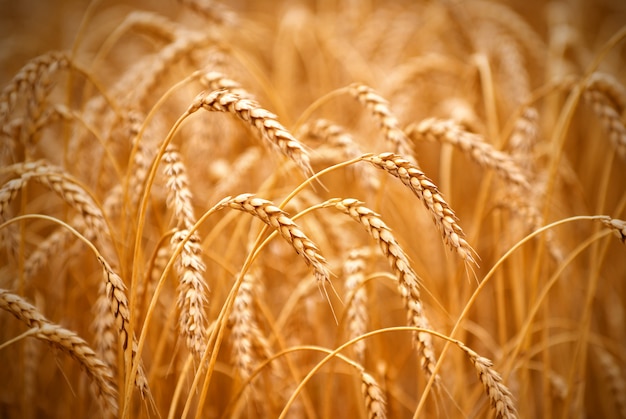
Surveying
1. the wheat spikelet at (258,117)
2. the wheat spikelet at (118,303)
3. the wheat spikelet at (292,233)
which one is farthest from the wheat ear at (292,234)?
the wheat spikelet at (118,303)

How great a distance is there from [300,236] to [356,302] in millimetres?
494

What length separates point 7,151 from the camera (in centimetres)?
139

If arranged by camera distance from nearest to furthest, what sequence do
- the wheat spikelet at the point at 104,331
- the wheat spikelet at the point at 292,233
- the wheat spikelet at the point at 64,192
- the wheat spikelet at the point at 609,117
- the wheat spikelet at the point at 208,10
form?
the wheat spikelet at the point at 292,233 → the wheat spikelet at the point at 64,192 → the wheat spikelet at the point at 104,331 → the wheat spikelet at the point at 609,117 → the wheat spikelet at the point at 208,10

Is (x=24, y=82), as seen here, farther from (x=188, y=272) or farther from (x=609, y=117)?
(x=609, y=117)

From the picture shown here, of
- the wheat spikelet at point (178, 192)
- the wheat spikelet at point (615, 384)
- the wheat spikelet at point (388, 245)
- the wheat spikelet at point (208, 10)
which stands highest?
the wheat spikelet at point (208, 10)

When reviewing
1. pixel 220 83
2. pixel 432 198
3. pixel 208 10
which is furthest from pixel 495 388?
pixel 208 10

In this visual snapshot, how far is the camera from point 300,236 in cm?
87

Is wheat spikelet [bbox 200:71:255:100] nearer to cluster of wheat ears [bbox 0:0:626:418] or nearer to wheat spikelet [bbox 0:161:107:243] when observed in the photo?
cluster of wheat ears [bbox 0:0:626:418]

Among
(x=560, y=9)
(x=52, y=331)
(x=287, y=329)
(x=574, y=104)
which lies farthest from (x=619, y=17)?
(x=52, y=331)

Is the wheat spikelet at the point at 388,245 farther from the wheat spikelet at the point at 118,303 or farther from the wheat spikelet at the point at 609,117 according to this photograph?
the wheat spikelet at the point at 609,117

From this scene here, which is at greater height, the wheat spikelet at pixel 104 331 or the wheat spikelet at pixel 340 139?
the wheat spikelet at pixel 340 139

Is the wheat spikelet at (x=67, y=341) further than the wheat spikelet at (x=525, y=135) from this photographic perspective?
No

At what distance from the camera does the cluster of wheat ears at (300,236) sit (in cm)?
98

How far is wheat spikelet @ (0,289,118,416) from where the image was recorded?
3.07ft
